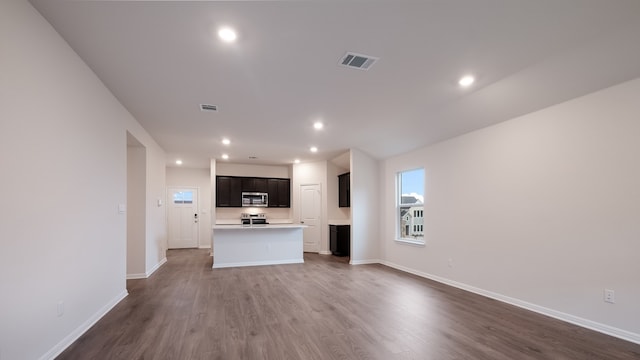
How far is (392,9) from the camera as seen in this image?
2.21 meters

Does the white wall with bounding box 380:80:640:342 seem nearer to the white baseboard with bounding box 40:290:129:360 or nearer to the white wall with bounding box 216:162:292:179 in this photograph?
the white baseboard with bounding box 40:290:129:360

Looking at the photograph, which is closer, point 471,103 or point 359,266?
point 471,103

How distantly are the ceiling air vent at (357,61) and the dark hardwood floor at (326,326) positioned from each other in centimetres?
271

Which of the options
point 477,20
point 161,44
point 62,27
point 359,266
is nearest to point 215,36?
point 161,44

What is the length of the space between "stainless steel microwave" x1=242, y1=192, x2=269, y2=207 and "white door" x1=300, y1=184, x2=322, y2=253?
1187 millimetres

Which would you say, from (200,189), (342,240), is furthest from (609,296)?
(200,189)

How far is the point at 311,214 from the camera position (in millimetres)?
9023

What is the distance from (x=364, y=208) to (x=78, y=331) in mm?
5430

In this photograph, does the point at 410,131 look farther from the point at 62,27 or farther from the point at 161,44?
the point at 62,27

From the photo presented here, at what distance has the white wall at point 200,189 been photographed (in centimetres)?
1002

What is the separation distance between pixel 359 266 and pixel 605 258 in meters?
4.32

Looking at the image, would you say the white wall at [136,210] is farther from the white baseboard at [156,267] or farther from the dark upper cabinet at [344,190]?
the dark upper cabinet at [344,190]

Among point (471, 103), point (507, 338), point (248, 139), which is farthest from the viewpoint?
point (248, 139)

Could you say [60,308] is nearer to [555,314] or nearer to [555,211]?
[555,314]
